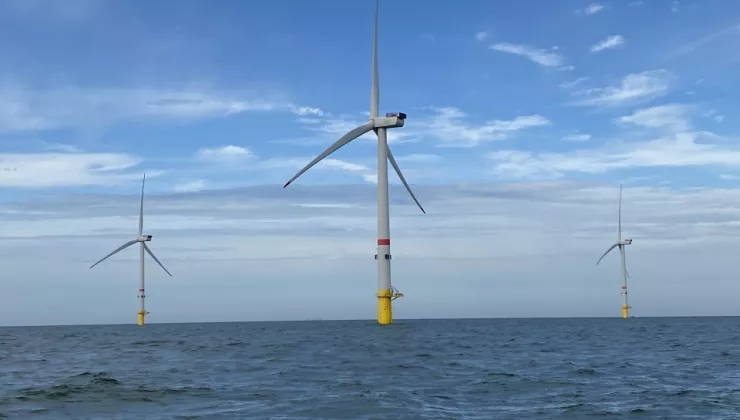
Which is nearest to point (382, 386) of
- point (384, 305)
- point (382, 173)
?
point (384, 305)

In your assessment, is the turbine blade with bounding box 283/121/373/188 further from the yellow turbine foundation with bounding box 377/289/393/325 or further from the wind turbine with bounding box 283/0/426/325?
the yellow turbine foundation with bounding box 377/289/393/325

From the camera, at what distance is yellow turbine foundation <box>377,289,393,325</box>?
89369 millimetres

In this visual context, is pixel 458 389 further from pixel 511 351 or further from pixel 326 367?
pixel 511 351

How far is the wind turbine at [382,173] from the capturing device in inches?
3465

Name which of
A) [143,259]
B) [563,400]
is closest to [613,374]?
[563,400]

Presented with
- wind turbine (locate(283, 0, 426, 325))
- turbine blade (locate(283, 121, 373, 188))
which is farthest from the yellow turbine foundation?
turbine blade (locate(283, 121, 373, 188))

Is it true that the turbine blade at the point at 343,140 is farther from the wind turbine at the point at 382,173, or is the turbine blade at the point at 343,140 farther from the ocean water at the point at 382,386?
the ocean water at the point at 382,386

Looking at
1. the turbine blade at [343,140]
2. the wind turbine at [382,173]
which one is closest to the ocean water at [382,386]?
the wind turbine at [382,173]

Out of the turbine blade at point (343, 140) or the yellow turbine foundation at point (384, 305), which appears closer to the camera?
the yellow turbine foundation at point (384, 305)

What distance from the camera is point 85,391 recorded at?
1396 inches

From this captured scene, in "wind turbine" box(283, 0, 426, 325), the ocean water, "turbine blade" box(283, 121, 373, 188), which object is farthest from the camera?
"turbine blade" box(283, 121, 373, 188)

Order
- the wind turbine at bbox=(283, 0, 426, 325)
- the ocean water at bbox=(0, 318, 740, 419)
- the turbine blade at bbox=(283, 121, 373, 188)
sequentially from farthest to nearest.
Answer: the turbine blade at bbox=(283, 121, 373, 188)
the wind turbine at bbox=(283, 0, 426, 325)
the ocean water at bbox=(0, 318, 740, 419)

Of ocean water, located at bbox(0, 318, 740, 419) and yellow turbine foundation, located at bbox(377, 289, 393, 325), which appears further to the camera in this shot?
yellow turbine foundation, located at bbox(377, 289, 393, 325)

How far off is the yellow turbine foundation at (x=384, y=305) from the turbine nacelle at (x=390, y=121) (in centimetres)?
2358
